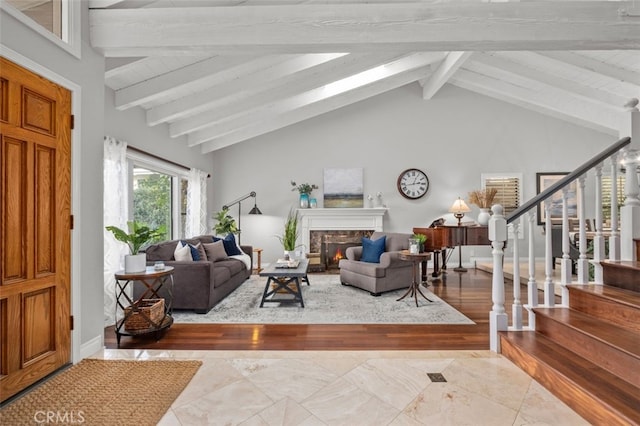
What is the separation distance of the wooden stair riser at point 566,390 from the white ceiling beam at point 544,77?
5.03 m

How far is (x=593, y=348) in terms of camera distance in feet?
6.57

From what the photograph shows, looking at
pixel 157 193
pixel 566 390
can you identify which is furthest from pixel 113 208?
pixel 566 390

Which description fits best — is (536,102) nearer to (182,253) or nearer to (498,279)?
(498,279)

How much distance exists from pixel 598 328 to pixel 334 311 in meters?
2.41

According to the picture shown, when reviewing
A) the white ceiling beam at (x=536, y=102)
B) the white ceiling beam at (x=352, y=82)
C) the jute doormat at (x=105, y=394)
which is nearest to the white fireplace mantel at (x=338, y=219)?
the white ceiling beam at (x=352, y=82)

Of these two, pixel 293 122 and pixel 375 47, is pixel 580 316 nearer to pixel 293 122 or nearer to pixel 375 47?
pixel 375 47

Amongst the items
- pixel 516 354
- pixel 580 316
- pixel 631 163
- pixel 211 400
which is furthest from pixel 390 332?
pixel 631 163

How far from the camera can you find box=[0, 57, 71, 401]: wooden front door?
6.51ft

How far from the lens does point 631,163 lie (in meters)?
2.48

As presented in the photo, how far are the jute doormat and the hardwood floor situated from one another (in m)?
0.42

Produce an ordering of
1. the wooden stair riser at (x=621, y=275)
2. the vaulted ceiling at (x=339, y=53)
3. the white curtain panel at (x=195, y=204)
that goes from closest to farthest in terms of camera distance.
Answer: the wooden stair riser at (x=621, y=275)
the vaulted ceiling at (x=339, y=53)
the white curtain panel at (x=195, y=204)

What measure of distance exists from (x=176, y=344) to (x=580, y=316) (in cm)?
321

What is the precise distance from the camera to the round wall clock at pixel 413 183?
22.9 ft

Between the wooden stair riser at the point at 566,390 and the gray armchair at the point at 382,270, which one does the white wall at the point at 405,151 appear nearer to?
the gray armchair at the point at 382,270
